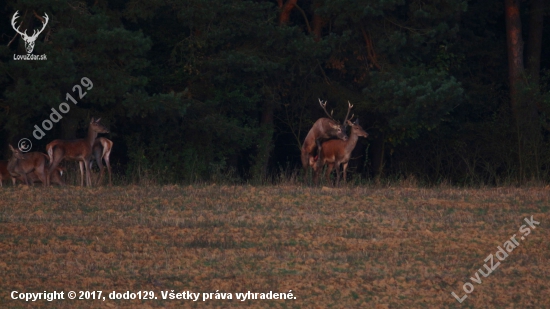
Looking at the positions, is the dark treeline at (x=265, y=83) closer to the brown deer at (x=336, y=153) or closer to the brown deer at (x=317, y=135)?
the brown deer at (x=317, y=135)

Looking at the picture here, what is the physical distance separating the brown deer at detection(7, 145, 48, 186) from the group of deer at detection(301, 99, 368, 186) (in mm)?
5366

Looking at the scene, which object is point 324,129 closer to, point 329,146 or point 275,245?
point 329,146

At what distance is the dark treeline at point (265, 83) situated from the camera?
66.7 ft

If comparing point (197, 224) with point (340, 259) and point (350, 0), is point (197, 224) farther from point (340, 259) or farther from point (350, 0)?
point (350, 0)

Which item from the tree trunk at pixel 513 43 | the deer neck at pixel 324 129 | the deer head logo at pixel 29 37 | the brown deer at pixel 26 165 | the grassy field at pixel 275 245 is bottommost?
the grassy field at pixel 275 245

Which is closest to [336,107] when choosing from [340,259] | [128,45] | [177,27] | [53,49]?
[177,27]

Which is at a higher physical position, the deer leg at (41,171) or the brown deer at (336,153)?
the brown deer at (336,153)

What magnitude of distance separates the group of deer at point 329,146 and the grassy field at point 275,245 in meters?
2.82

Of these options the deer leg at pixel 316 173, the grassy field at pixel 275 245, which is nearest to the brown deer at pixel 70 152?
the grassy field at pixel 275 245

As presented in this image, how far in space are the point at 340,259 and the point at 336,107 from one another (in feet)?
44.5

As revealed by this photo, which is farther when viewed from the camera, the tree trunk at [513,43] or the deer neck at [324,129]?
the tree trunk at [513,43]

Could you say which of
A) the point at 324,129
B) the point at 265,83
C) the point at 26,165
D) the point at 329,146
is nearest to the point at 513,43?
the point at 265,83

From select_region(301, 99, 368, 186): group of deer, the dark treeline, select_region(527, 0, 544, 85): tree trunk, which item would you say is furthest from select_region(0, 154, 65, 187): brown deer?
select_region(527, 0, 544, 85): tree trunk

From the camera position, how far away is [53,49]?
19781mm
